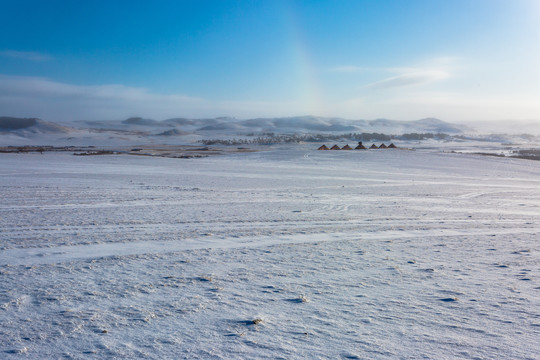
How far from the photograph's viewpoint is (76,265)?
5.68m

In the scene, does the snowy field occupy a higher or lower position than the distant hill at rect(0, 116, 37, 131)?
lower

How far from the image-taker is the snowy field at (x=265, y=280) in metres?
3.68

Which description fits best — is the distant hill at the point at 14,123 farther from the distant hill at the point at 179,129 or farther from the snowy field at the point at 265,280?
the snowy field at the point at 265,280

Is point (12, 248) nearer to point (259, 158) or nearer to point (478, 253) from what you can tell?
point (478, 253)

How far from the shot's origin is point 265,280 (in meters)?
5.25

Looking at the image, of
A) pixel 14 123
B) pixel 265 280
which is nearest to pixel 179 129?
pixel 14 123

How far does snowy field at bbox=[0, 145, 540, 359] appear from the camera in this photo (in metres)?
3.68

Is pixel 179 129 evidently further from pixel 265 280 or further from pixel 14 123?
pixel 265 280

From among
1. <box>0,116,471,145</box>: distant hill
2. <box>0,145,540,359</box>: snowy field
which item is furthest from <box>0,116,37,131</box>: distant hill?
<box>0,145,540,359</box>: snowy field

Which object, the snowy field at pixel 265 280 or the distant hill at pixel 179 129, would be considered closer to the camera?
the snowy field at pixel 265 280

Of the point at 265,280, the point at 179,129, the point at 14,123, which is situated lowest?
the point at 265,280

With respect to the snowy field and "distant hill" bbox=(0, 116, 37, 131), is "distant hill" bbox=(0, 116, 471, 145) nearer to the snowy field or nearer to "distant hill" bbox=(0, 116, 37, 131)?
"distant hill" bbox=(0, 116, 37, 131)

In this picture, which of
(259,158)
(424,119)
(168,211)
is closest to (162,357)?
(168,211)

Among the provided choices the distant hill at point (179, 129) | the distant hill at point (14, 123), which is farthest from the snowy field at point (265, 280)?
the distant hill at point (14, 123)
